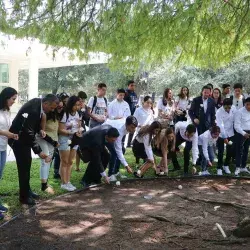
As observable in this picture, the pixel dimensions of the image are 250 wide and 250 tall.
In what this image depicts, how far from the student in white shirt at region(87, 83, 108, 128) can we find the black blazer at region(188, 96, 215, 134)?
1.91 m

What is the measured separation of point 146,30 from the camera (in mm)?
6355

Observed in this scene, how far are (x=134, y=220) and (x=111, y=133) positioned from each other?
5.07 ft

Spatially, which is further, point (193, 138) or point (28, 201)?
point (193, 138)

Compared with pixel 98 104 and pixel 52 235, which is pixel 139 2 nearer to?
pixel 98 104

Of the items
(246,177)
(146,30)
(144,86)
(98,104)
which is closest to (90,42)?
(146,30)

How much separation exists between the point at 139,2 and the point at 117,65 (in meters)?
1.56

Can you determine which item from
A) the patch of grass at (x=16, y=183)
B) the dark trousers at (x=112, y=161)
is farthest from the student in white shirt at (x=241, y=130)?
the dark trousers at (x=112, y=161)

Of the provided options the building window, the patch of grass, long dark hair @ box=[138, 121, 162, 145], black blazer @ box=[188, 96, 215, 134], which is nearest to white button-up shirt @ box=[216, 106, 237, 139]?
black blazer @ box=[188, 96, 215, 134]

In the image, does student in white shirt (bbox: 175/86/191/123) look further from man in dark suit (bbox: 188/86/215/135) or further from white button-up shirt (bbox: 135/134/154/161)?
white button-up shirt (bbox: 135/134/154/161)

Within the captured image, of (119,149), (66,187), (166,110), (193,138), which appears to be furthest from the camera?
(166,110)

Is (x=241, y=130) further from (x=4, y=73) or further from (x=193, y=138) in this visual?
(x=4, y=73)

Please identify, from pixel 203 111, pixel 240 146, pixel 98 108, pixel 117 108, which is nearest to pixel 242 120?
pixel 240 146

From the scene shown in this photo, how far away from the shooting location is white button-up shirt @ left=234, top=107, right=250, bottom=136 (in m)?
7.47

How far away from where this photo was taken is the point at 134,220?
4.73 metres
